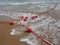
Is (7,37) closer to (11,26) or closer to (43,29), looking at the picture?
(11,26)

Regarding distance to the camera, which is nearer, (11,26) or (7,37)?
(7,37)

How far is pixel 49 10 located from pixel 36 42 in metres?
0.98

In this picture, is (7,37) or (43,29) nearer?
(7,37)

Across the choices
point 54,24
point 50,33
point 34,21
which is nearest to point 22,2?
point 34,21

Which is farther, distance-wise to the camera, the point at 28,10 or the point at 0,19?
the point at 28,10

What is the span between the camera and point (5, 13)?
262 cm

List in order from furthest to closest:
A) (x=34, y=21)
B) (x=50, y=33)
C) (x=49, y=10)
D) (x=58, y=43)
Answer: (x=49, y=10), (x=34, y=21), (x=50, y=33), (x=58, y=43)

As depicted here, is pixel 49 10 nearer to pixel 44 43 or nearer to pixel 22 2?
pixel 22 2

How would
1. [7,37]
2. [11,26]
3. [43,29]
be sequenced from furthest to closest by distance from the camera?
[11,26], [43,29], [7,37]

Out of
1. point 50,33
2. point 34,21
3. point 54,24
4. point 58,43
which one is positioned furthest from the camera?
point 34,21

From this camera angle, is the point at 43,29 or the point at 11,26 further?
the point at 11,26

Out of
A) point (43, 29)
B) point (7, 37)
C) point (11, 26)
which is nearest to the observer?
point (7, 37)

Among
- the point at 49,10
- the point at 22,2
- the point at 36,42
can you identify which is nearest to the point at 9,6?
the point at 22,2

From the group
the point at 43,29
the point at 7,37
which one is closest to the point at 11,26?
the point at 7,37
